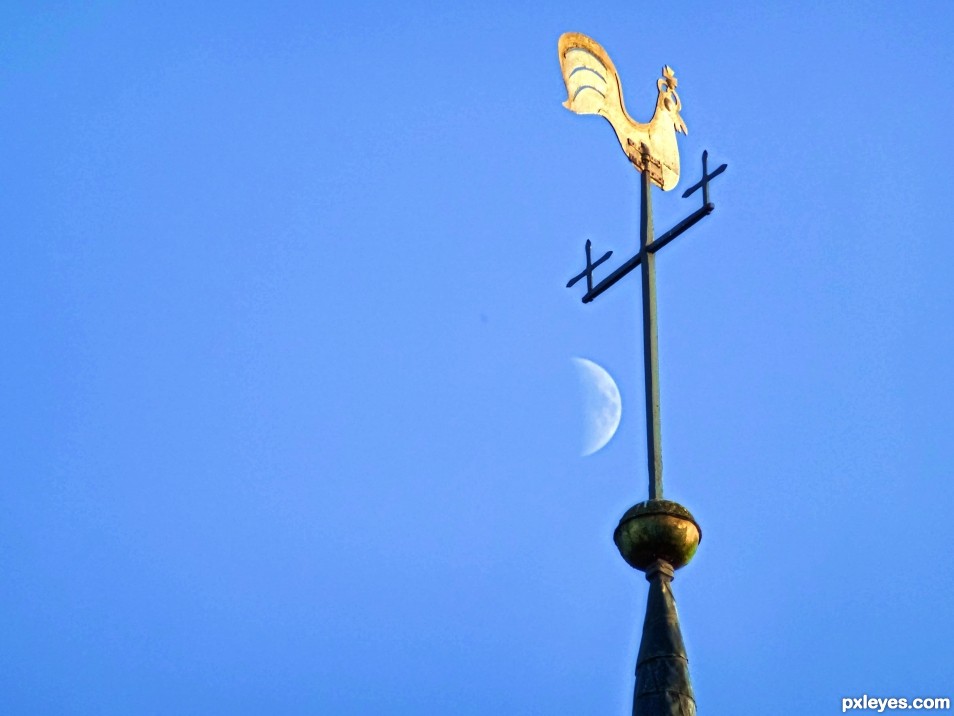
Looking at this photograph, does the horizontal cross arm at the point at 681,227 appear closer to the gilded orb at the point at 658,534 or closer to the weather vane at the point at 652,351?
the weather vane at the point at 652,351

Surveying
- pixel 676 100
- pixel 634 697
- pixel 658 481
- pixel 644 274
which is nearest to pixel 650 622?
pixel 634 697

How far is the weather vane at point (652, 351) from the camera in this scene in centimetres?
704

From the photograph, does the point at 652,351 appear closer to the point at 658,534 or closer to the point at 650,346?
the point at 650,346

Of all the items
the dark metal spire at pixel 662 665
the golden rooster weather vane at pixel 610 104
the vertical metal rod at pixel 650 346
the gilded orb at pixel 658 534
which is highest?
the golden rooster weather vane at pixel 610 104

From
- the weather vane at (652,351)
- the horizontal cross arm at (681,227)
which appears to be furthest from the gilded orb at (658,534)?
the horizontal cross arm at (681,227)

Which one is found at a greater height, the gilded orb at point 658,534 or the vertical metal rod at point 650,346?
the vertical metal rod at point 650,346

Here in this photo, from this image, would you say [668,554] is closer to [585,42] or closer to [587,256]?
[587,256]

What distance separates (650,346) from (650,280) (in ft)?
1.89

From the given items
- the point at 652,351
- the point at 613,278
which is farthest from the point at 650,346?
the point at 613,278

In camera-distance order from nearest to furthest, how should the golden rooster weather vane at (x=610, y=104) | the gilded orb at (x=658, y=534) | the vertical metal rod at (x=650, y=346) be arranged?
the gilded orb at (x=658, y=534)
the vertical metal rod at (x=650, y=346)
the golden rooster weather vane at (x=610, y=104)

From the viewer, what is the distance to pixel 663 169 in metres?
10.4

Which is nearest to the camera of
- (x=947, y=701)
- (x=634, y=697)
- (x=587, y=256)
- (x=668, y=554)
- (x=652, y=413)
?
(x=634, y=697)

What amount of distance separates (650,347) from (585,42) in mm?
2755

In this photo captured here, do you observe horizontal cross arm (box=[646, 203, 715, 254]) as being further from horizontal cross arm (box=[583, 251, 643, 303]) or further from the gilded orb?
the gilded orb
